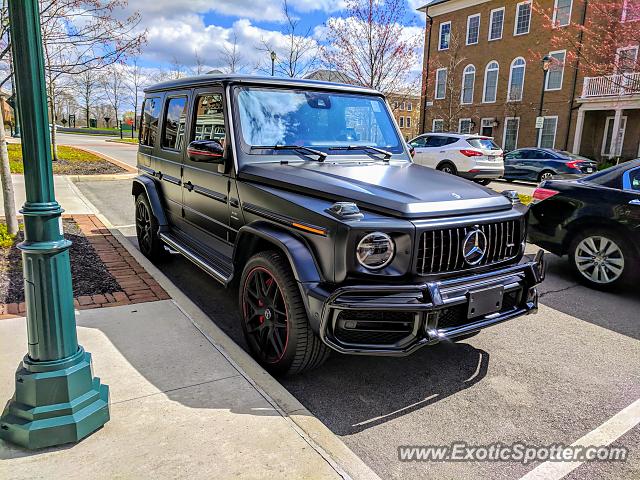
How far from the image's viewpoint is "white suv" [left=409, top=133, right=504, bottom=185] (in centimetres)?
1499

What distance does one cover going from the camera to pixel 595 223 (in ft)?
18.1

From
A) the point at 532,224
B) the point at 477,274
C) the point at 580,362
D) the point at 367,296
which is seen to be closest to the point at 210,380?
the point at 367,296

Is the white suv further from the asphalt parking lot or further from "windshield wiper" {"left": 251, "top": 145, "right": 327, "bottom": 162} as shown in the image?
"windshield wiper" {"left": 251, "top": 145, "right": 327, "bottom": 162}

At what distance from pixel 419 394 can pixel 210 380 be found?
1.39 metres

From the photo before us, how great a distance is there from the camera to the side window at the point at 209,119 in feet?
13.3

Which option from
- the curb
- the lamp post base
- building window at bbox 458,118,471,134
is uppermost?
building window at bbox 458,118,471,134

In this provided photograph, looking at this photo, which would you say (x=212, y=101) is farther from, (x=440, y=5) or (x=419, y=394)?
(x=440, y=5)

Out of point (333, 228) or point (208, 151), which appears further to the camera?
point (208, 151)

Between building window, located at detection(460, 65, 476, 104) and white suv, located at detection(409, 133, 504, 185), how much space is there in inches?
681

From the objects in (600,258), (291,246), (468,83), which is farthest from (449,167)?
(468,83)

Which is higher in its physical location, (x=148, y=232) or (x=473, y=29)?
(x=473, y=29)

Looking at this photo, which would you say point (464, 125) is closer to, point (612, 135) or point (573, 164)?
point (612, 135)

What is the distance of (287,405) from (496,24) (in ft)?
105

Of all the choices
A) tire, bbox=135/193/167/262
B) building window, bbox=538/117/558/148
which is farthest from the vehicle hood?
building window, bbox=538/117/558/148
